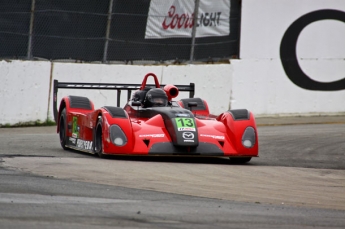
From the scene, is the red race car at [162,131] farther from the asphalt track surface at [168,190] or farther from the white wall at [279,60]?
the white wall at [279,60]

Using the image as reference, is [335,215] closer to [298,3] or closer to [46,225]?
[46,225]

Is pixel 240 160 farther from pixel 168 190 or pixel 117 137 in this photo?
pixel 168 190

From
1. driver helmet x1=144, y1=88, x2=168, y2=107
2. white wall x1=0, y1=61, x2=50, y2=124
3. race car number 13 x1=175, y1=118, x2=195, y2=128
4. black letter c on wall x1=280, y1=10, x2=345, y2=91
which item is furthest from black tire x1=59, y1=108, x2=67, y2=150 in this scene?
black letter c on wall x1=280, y1=10, x2=345, y2=91

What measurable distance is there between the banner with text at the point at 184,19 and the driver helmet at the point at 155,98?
7125mm

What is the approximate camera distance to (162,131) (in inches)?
476

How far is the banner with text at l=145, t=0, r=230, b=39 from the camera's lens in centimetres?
2016

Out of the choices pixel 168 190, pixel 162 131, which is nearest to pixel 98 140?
pixel 162 131

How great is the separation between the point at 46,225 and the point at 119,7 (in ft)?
46.1

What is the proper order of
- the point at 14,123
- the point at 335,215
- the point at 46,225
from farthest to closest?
the point at 14,123, the point at 335,215, the point at 46,225

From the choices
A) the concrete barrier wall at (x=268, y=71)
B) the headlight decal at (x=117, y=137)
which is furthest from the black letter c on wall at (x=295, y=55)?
the headlight decal at (x=117, y=137)

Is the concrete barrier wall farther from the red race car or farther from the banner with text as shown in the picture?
the red race car

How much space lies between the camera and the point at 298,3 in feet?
71.3

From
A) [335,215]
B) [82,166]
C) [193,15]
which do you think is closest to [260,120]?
[193,15]

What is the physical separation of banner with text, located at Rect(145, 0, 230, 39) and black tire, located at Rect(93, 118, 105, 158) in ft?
25.6
